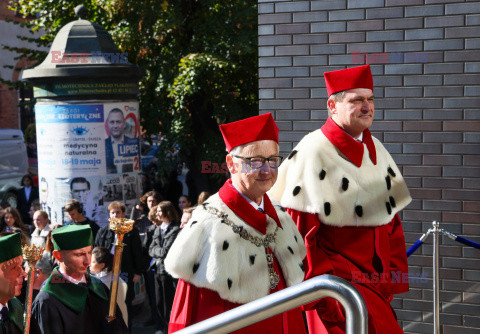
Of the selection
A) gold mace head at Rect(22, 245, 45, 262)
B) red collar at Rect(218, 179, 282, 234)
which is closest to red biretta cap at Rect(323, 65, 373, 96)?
red collar at Rect(218, 179, 282, 234)

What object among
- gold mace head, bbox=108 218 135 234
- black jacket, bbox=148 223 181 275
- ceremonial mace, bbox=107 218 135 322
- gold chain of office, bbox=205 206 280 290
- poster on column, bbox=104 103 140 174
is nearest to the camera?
gold chain of office, bbox=205 206 280 290

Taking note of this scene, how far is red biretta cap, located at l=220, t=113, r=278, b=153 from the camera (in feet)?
11.8

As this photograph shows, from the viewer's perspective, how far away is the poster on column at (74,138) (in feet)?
33.9

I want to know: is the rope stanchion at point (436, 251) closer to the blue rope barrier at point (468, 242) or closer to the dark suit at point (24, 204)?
the blue rope barrier at point (468, 242)

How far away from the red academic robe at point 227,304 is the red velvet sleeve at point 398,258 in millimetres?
1115

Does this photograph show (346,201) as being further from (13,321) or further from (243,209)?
(13,321)

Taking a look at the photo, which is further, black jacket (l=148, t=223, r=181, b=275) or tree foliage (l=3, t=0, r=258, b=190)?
tree foliage (l=3, t=0, r=258, b=190)

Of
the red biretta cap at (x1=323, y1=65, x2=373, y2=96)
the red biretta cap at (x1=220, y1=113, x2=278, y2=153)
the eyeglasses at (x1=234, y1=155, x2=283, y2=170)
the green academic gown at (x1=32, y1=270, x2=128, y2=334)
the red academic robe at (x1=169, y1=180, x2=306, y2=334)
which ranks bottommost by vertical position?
the green academic gown at (x1=32, y1=270, x2=128, y2=334)

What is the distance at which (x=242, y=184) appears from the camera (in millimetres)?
3598

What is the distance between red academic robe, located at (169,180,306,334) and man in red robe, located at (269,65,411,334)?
2.02 feet

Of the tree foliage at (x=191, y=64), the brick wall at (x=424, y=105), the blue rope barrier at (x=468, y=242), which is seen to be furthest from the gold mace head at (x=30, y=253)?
the tree foliage at (x=191, y=64)

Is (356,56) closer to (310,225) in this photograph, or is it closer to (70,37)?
(310,225)

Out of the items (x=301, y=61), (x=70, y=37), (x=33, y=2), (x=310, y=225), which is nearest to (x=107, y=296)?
(x=310, y=225)

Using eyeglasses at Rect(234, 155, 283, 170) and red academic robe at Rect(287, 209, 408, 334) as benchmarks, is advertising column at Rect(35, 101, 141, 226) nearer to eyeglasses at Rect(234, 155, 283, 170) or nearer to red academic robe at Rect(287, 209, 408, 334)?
→ red academic robe at Rect(287, 209, 408, 334)
